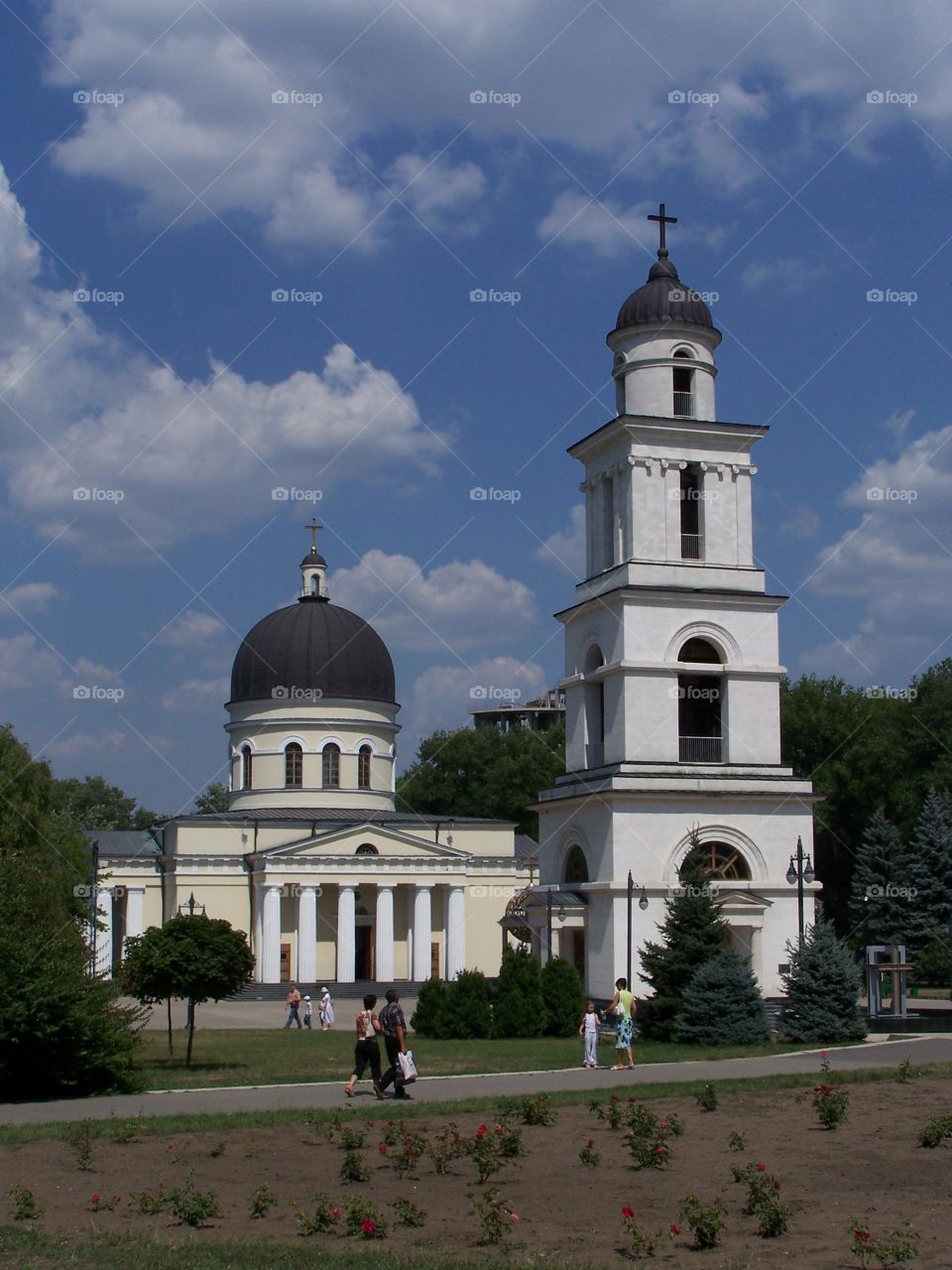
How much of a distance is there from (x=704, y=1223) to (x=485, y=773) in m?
76.6

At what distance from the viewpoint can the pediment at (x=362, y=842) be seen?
55.2 meters

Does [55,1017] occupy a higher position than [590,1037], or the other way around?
[55,1017]

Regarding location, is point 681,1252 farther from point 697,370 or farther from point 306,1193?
point 697,370

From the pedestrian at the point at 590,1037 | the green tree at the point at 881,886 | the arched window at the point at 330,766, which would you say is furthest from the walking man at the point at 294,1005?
the arched window at the point at 330,766

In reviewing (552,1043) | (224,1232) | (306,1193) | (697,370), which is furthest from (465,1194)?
(697,370)

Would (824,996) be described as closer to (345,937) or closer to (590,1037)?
(590,1037)

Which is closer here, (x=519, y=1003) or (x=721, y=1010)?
(x=721, y=1010)

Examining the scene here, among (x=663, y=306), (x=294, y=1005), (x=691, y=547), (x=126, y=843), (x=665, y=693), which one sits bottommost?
(x=294, y=1005)

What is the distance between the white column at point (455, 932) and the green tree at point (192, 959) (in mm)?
32663

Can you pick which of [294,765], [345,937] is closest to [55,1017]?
[345,937]

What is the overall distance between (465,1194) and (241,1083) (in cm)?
896

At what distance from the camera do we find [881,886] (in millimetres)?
50531

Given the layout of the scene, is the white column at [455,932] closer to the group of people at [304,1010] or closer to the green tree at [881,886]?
the green tree at [881,886]

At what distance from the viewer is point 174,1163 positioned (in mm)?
13555
